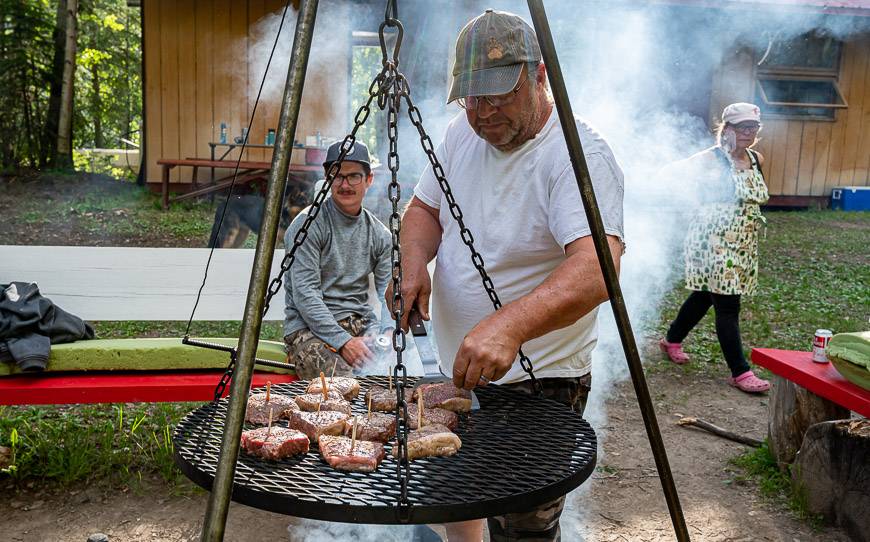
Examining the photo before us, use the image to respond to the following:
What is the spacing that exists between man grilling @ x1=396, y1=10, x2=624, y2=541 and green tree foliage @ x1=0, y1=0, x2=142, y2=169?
480 inches

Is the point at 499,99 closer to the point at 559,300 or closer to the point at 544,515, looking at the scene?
the point at 559,300

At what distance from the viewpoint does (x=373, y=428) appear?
201cm

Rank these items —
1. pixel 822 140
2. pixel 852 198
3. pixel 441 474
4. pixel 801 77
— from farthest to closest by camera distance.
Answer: pixel 852 198, pixel 822 140, pixel 801 77, pixel 441 474

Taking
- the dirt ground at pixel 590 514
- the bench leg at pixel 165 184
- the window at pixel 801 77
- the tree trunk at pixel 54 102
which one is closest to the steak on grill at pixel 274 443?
the dirt ground at pixel 590 514

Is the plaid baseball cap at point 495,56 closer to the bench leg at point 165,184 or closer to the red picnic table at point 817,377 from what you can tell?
the red picnic table at point 817,377

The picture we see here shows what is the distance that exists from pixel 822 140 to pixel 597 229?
41.1ft

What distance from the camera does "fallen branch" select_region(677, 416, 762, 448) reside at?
14.9 feet

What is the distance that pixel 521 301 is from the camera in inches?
78.8

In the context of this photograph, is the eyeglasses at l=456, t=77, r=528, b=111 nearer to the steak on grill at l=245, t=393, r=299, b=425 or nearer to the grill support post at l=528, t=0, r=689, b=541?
the grill support post at l=528, t=0, r=689, b=541

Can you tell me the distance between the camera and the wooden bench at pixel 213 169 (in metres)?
10.2

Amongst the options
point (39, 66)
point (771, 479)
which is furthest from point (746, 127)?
point (39, 66)

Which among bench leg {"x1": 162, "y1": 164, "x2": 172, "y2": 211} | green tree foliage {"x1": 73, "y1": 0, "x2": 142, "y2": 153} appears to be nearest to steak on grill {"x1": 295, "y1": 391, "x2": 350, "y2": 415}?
bench leg {"x1": 162, "y1": 164, "x2": 172, "y2": 211}

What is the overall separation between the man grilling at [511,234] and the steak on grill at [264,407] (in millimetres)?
489

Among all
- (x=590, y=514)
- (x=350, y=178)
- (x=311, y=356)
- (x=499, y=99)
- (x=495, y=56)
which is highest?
(x=495, y=56)
